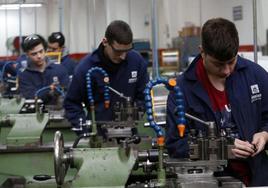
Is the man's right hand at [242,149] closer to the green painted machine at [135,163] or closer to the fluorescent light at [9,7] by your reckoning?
the green painted machine at [135,163]

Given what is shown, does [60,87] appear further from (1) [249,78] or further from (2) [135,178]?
(1) [249,78]

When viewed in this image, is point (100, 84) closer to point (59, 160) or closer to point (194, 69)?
point (194, 69)

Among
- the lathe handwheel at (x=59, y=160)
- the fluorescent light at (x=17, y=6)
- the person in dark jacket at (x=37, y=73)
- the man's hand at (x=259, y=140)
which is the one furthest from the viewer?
the fluorescent light at (x=17, y=6)

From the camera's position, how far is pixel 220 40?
5.91 ft

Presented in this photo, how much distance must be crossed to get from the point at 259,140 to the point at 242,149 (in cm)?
14

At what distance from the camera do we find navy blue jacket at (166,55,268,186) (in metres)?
1.94

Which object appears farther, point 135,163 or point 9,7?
point 9,7

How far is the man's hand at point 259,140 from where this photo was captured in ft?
6.09

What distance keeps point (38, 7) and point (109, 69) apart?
16.0 feet

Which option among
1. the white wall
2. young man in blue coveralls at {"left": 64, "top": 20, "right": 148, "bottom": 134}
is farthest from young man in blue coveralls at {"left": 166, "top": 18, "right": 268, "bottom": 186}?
the white wall

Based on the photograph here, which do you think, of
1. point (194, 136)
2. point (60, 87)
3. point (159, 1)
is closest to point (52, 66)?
point (60, 87)

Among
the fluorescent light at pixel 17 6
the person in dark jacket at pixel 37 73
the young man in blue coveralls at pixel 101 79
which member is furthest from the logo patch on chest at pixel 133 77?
the fluorescent light at pixel 17 6

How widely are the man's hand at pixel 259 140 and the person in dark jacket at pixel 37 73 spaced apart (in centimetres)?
249

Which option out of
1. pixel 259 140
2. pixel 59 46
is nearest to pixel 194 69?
pixel 259 140
